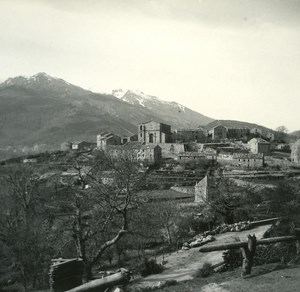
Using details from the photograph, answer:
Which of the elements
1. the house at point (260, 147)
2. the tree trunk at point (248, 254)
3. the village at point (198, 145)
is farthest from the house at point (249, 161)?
the tree trunk at point (248, 254)

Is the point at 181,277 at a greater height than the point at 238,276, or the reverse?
the point at 238,276

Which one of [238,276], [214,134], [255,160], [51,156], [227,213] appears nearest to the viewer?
[238,276]

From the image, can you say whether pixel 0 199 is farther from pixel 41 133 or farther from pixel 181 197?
pixel 41 133

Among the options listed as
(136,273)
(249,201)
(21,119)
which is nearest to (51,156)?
(249,201)

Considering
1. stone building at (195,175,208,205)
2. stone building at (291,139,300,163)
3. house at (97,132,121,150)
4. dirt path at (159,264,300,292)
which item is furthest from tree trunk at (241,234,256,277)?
house at (97,132,121,150)

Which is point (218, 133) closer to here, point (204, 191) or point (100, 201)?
point (204, 191)

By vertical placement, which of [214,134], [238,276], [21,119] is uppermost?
[21,119]

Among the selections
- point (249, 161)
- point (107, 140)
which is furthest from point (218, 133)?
point (107, 140)

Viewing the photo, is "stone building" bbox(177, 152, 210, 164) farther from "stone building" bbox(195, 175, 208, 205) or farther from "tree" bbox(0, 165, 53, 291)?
"tree" bbox(0, 165, 53, 291)
